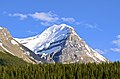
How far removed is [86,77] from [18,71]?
4910mm

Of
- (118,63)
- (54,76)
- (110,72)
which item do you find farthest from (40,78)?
(118,63)

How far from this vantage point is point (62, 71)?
30.8 meters

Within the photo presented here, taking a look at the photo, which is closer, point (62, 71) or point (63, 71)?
point (62, 71)

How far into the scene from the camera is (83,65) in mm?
32969

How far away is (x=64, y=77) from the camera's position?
29.0 metres

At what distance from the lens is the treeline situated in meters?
29.2

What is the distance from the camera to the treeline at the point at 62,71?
29219 mm

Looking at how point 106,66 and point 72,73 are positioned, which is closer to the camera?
point 72,73

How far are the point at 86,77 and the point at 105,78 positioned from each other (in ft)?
4.45

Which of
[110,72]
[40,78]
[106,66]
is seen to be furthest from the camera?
[106,66]

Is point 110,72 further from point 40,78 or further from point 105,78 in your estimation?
point 40,78

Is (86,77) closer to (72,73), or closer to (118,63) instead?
(72,73)

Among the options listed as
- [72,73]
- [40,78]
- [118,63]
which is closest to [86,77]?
[72,73]

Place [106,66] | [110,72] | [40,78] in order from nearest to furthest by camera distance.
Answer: [40,78]
[110,72]
[106,66]
